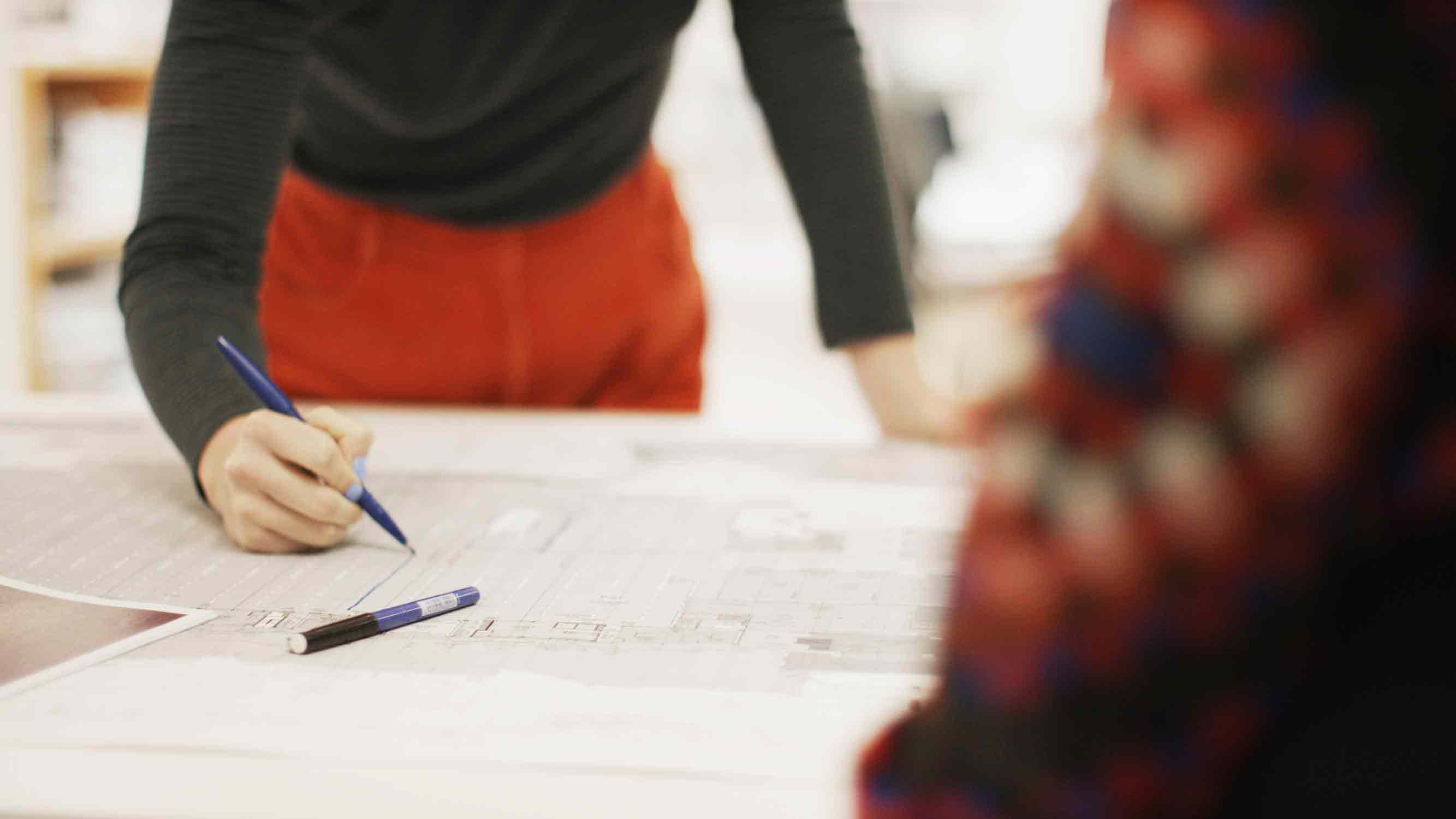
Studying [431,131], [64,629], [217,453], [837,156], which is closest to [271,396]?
[217,453]

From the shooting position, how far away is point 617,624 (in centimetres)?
58

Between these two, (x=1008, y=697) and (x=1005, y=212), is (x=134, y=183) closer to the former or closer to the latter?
(x=1008, y=697)

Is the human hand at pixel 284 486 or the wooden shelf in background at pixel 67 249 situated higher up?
the human hand at pixel 284 486

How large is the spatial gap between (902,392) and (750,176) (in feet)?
12.4

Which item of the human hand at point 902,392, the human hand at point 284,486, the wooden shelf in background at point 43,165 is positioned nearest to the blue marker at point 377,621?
the human hand at point 284,486

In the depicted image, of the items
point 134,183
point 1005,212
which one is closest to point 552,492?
point 134,183

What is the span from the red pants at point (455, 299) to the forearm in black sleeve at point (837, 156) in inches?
8.4

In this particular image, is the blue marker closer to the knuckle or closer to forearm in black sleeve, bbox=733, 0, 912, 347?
the knuckle

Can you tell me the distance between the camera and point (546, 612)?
60 centimetres

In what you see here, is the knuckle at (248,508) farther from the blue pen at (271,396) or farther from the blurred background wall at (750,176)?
the blurred background wall at (750,176)

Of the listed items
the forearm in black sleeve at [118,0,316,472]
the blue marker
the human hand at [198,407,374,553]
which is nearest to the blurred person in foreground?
the blue marker

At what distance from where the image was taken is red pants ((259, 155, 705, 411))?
1.05 m

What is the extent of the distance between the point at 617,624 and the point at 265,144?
409 mm

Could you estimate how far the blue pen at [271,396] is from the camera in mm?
694
